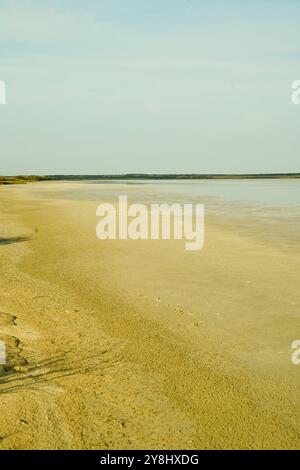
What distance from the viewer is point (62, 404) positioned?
430 centimetres

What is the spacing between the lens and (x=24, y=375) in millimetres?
4793

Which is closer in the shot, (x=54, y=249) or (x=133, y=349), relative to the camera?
(x=133, y=349)

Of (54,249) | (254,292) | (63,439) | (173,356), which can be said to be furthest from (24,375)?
(54,249)

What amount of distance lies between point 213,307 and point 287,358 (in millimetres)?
1949

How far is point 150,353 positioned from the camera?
18.3 ft

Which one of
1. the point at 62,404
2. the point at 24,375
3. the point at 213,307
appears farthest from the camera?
the point at 213,307

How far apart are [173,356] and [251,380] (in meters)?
0.95

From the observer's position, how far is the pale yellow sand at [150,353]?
3982 millimetres

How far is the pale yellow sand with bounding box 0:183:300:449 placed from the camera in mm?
3982
